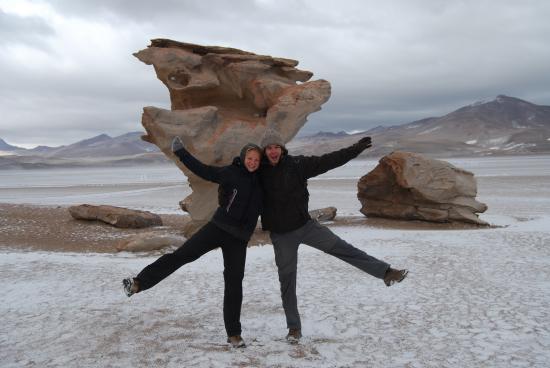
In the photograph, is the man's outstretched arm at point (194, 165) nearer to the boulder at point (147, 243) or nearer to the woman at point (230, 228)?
the woman at point (230, 228)

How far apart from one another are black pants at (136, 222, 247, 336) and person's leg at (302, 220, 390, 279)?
2.42 ft

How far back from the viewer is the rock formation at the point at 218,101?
43.2ft

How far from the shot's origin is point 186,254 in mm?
5266

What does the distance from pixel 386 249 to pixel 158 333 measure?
247 inches

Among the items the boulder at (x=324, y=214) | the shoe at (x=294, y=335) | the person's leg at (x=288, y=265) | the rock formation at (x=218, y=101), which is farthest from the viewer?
the boulder at (x=324, y=214)

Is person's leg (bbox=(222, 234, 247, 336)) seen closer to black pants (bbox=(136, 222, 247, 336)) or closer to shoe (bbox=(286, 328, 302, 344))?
black pants (bbox=(136, 222, 247, 336))

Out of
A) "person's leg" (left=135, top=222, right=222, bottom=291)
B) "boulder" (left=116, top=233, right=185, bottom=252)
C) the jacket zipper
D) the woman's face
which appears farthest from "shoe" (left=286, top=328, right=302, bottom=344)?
"boulder" (left=116, top=233, right=185, bottom=252)

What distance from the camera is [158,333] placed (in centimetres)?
575

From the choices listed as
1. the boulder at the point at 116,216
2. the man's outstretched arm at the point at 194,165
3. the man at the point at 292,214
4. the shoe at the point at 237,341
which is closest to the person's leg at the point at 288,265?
the man at the point at 292,214

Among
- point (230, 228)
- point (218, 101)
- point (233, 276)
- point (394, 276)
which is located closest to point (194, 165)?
Answer: point (230, 228)

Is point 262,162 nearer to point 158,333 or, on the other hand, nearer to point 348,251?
point 348,251

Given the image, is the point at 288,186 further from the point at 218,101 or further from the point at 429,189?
the point at 218,101

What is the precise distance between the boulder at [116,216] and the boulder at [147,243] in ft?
11.6

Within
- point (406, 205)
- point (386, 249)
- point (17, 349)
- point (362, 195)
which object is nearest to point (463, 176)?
point (406, 205)
